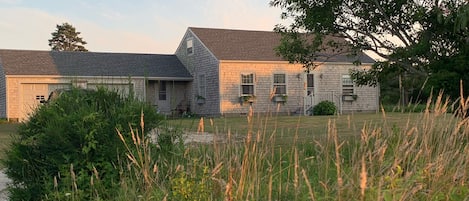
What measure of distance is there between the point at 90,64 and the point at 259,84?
8.58 m

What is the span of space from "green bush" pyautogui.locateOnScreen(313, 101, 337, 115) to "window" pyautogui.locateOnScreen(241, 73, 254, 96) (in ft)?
11.0

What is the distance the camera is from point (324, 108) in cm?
2625

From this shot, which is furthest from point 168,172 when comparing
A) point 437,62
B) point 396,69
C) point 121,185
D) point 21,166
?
point 396,69

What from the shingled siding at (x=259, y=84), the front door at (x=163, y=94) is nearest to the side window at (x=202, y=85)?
the shingled siding at (x=259, y=84)

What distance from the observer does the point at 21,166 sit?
423 centimetres

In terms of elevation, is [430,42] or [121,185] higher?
[430,42]

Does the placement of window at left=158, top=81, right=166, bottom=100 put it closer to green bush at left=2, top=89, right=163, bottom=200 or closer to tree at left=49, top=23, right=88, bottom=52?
green bush at left=2, top=89, right=163, bottom=200

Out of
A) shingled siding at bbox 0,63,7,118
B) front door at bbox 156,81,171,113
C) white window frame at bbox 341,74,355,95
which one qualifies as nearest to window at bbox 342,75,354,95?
white window frame at bbox 341,74,355,95

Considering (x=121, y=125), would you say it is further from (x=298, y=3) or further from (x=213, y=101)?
(x=213, y=101)

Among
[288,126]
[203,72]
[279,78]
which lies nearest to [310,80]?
[279,78]

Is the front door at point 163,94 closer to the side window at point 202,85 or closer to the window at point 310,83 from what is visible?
the side window at point 202,85

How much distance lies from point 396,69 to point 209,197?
6309 millimetres

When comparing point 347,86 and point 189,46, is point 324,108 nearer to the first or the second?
point 347,86

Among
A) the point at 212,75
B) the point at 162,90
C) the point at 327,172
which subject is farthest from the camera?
the point at 162,90
